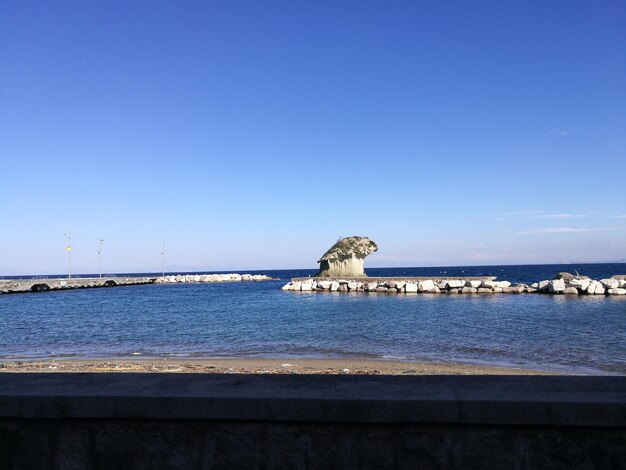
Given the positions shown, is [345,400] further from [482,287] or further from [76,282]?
[76,282]

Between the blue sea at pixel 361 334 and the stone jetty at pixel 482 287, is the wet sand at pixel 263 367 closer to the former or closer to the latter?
the blue sea at pixel 361 334

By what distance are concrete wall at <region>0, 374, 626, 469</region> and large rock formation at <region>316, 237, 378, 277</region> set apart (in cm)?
7079

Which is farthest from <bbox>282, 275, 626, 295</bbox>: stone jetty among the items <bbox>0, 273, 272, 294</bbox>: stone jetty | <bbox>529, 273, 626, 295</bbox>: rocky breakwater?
<bbox>0, 273, 272, 294</bbox>: stone jetty

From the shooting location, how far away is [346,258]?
74.1m

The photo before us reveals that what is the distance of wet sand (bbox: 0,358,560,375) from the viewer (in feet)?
41.8

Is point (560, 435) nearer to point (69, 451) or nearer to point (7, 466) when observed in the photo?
point (69, 451)

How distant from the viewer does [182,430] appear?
300 cm

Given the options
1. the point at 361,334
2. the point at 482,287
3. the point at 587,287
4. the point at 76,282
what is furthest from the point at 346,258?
the point at 361,334

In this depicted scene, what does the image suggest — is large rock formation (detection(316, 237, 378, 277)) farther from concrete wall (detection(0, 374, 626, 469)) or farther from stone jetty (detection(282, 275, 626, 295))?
concrete wall (detection(0, 374, 626, 469))

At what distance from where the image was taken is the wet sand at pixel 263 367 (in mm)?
12734

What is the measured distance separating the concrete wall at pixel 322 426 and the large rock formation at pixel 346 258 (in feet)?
232

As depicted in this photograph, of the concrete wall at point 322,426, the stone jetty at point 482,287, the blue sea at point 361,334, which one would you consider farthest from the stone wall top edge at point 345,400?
the stone jetty at point 482,287

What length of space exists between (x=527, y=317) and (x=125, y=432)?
26578mm

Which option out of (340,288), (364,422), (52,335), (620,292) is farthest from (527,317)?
(340,288)
